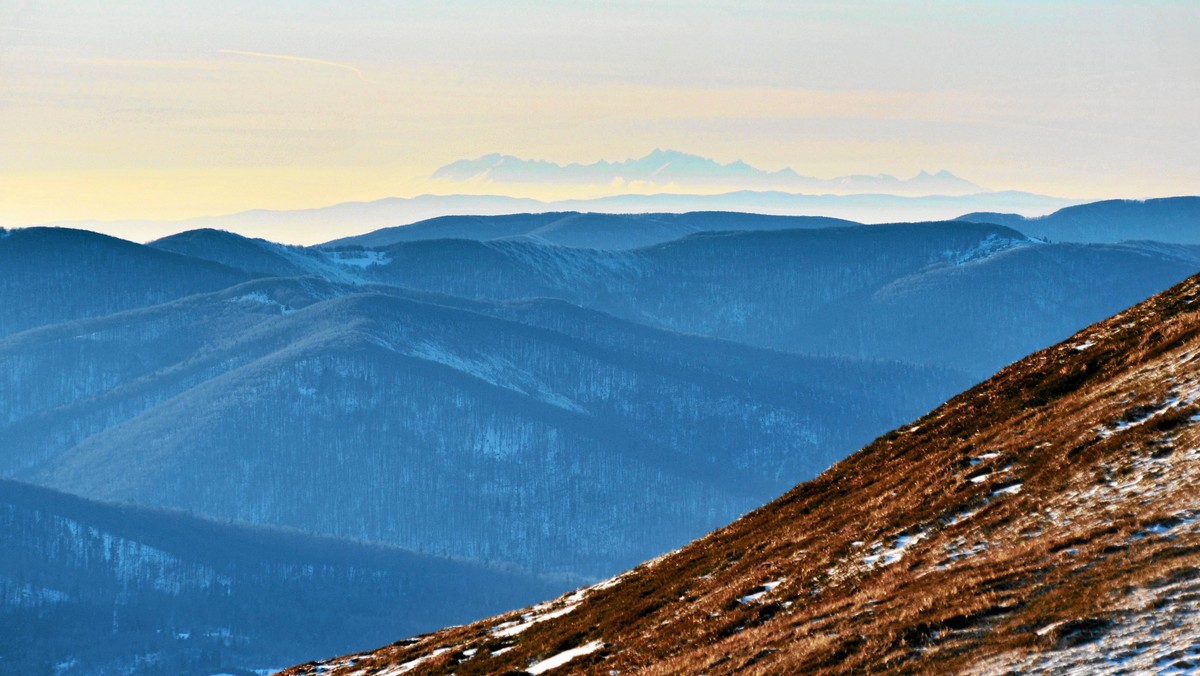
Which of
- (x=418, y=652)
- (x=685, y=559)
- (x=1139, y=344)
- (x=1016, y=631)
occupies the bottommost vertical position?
(x=418, y=652)

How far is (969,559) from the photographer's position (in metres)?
37.0

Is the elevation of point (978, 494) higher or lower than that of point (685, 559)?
higher

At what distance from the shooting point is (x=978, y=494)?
42219mm

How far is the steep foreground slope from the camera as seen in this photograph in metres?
30.8

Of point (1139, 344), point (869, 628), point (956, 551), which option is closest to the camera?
point (869, 628)

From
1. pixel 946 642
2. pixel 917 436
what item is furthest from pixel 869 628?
pixel 917 436

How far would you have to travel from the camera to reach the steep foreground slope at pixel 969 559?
30.8 m

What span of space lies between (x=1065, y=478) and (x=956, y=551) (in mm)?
4136

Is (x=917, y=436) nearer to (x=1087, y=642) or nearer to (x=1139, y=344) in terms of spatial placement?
(x=1139, y=344)

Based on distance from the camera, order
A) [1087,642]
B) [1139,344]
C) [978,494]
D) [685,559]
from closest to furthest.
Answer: [1087,642], [978,494], [1139,344], [685,559]

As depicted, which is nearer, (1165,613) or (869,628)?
(1165,613)

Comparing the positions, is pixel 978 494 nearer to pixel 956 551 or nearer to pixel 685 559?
pixel 956 551

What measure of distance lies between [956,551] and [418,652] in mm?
27372

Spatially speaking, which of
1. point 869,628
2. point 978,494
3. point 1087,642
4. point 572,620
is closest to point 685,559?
point 572,620
